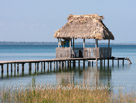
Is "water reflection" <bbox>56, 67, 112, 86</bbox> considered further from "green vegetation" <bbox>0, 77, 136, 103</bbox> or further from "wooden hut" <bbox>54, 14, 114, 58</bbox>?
"wooden hut" <bbox>54, 14, 114, 58</bbox>

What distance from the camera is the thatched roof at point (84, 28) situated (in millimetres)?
38031

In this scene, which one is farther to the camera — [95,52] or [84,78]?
[95,52]

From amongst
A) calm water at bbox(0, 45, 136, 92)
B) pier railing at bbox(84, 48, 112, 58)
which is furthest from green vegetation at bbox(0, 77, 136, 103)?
pier railing at bbox(84, 48, 112, 58)

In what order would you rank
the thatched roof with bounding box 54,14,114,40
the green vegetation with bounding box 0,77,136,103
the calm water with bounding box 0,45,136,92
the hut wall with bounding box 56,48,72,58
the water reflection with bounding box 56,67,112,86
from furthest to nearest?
the thatched roof with bounding box 54,14,114,40
the hut wall with bounding box 56,48,72,58
the water reflection with bounding box 56,67,112,86
the calm water with bounding box 0,45,136,92
the green vegetation with bounding box 0,77,136,103

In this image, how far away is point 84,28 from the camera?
38.8m

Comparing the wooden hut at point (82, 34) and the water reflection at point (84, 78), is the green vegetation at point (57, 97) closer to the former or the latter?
the water reflection at point (84, 78)

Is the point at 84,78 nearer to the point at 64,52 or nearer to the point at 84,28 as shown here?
the point at 64,52

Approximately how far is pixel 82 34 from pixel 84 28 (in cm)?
75

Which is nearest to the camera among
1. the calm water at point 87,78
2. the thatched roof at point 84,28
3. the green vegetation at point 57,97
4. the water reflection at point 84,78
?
the green vegetation at point 57,97

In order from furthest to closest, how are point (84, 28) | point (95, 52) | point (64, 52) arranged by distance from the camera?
1. point (84, 28)
2. point (95, 52)
3. point (64, 52)

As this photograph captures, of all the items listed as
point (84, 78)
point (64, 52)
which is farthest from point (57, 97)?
point (64, 52)

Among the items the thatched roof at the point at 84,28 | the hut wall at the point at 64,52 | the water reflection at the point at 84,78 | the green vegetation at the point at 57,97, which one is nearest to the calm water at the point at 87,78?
the water reflection at the point at 84,78

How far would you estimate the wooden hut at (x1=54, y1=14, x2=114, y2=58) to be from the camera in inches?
1490

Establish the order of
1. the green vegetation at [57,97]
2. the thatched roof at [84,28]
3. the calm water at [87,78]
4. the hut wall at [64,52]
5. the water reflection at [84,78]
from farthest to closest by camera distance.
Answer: the thatched roof at [84,28]
the hut wall at [64,52]
the water reflection at [84,78]
the calm water at [87,78]
the green vegetation at [57,97]
